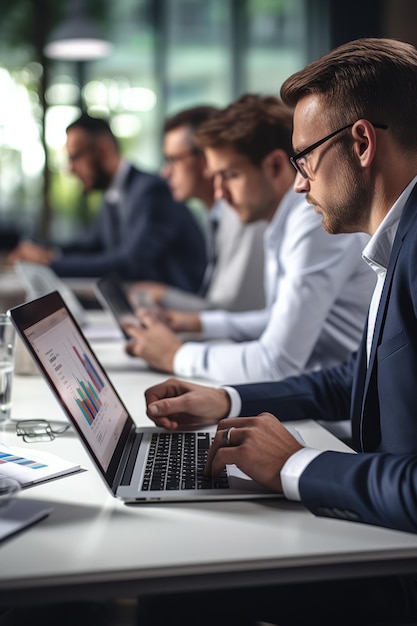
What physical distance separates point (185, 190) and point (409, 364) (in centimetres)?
288

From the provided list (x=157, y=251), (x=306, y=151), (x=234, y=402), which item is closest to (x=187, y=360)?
(x=234, y=402)

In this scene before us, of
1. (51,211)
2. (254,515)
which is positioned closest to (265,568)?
(254,515)

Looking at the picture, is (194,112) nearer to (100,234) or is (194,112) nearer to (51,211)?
(100,234)

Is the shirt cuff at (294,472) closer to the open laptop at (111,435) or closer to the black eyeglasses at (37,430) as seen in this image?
the open laptop at (111,435)

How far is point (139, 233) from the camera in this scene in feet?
15.0

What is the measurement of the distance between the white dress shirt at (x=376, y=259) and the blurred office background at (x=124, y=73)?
687 centimetres

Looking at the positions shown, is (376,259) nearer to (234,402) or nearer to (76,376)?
(234,402)

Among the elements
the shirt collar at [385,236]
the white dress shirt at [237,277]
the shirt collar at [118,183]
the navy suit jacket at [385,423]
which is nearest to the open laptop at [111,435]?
the navy suit jacket at [385,423]

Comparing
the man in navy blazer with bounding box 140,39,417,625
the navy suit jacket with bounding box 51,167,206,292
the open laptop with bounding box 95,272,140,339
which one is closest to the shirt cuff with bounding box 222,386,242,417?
the man in navy blazer with bounding box 140,39,417,625

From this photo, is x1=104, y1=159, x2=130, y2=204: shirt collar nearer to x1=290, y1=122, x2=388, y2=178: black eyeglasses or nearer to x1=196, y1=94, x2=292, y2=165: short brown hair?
x1=196, y1=94, x2=292, y2=165: short brown hair

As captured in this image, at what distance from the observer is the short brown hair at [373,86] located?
1322mm

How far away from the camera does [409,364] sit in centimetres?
120

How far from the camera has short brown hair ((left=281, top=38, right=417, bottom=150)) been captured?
1.32 meters

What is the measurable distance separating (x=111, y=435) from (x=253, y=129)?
1.40 m
